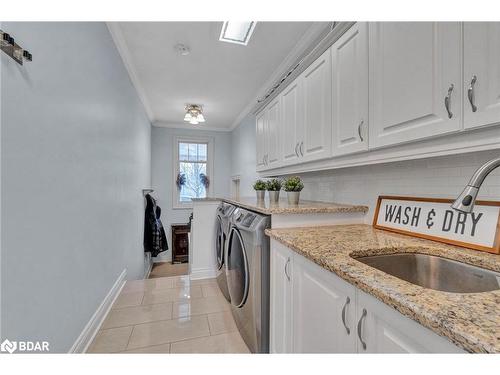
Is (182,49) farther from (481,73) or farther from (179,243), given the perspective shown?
(179,243)

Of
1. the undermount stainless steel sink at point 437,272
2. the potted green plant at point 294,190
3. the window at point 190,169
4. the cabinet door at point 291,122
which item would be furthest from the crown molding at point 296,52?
the window at point 190,169

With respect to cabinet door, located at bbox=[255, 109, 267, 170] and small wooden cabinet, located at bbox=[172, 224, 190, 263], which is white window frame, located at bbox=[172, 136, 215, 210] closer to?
small wooden cabinet, located at bbox=[172, 224, 190, 263]

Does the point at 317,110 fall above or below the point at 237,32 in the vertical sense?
below

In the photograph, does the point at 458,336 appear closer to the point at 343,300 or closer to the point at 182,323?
the point at 343,300

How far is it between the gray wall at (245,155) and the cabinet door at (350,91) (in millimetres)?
2518

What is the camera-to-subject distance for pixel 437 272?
3.20ft

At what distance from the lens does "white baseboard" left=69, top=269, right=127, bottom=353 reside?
57.8 inches

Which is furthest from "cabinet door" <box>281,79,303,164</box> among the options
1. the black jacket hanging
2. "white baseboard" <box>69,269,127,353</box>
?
the black jacket hanging

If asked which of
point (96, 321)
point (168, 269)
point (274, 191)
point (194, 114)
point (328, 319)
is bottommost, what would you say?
point (168, 269)

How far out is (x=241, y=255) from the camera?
1744 mm

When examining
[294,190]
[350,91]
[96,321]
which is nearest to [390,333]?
[350,91]

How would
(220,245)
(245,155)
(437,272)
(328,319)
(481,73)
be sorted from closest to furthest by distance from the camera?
1. (481,73)
2. (328,319)
3. (437,272)
4. (220,245)
5. (245,155)

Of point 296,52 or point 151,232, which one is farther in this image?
point 151,232

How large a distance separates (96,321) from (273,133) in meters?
2.26
